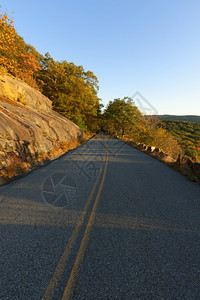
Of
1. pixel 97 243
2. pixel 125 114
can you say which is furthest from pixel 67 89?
pixel 97 243

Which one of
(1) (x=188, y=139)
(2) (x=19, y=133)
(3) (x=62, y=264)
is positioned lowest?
(3) (x=62, y=264)

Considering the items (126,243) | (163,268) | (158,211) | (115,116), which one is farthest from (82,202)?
(115,116)

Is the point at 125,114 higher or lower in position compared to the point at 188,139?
higher

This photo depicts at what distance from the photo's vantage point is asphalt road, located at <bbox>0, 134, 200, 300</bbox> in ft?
6.20

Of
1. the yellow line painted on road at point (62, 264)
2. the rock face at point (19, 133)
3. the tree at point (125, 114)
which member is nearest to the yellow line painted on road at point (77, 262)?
the yellow line painted on road at point (62, 264)

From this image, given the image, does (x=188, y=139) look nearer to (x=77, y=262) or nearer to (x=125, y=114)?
(x=125, y=114)

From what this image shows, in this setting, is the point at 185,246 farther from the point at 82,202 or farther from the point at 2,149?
the point at 2,149

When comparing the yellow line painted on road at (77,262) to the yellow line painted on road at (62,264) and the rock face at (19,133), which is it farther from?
the rock face at (19,133)

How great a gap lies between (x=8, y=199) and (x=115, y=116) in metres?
37.7

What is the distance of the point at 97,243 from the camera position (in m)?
2.63

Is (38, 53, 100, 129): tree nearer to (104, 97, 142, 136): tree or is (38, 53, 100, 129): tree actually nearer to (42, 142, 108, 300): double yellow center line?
(104, 97, 142, 136): tree

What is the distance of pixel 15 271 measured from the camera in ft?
6.68

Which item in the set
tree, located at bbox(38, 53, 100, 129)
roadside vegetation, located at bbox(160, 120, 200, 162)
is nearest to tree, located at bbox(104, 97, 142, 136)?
roadside vegetation, located at bbox(160, 120, 200, 162)

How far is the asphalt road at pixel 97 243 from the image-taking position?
6.20ft
